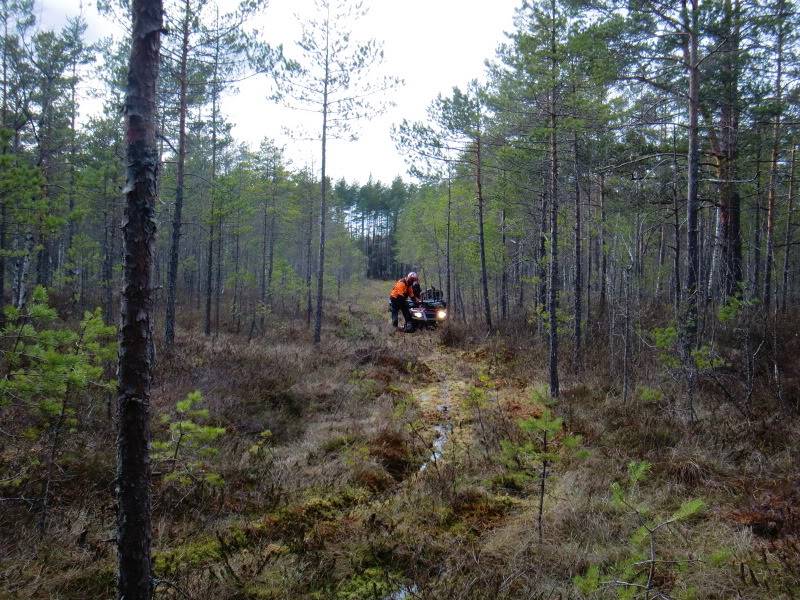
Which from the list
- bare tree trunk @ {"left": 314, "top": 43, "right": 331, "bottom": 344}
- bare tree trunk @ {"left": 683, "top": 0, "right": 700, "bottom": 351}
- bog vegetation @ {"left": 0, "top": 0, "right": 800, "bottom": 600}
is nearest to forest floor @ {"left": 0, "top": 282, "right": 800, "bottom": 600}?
bog vegetation @ {"left": 0, "top": 0, "right": 800, "bottom": 600}

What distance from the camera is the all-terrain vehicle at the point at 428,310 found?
1597 centimetres

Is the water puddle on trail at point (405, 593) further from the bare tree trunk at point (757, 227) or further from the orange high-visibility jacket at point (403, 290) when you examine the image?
the orange high-visibility jacket at point (403, 290)

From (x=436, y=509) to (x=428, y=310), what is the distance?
11287mm

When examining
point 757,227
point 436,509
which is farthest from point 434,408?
point 757,227

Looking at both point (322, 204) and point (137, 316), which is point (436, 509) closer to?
point (137, 316)

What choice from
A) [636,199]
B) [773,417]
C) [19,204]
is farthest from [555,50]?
[19,204]

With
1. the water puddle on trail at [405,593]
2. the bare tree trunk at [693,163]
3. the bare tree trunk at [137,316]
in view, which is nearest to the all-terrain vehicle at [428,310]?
the bare tree trunk at [693,163]

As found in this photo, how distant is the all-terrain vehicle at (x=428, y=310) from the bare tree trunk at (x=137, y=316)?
13219mm

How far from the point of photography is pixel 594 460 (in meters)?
5.95

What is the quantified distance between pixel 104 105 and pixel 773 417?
2369cm

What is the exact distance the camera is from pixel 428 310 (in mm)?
16062

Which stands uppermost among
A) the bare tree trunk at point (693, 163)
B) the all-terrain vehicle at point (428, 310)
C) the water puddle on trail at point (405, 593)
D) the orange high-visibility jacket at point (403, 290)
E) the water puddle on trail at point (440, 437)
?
the bare tree trunk at point (693, 163)

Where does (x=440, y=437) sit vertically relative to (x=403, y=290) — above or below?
below

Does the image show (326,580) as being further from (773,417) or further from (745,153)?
(745,153)
